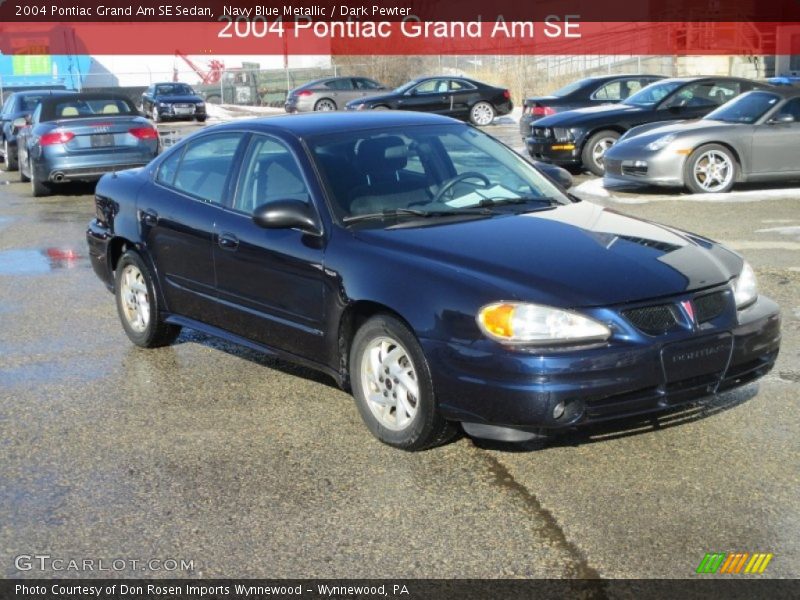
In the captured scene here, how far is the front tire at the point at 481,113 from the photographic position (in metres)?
31.1

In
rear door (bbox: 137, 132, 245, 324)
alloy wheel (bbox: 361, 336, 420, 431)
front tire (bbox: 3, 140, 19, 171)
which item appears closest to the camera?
alloy wheel (bbox: 361, 336, 420, 431)

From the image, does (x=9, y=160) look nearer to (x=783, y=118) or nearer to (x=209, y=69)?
Answer: (x=783, y=118)

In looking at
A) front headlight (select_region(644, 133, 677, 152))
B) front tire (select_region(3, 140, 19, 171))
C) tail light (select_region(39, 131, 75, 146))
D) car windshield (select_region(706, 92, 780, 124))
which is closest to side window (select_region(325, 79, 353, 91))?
front tire (select_region(3, 140, 19, 171))

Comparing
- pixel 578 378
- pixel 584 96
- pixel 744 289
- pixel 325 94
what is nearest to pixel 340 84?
pixel 325 94

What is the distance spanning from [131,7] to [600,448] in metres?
58.1

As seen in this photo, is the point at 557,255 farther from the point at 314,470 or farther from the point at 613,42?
the point at 613,42

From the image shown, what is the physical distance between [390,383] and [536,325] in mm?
847

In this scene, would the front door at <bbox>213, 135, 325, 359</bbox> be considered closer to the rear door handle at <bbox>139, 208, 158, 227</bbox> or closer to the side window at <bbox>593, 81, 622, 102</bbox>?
the rear door handle at <bbox>139, 208, 158, 227</bbox>

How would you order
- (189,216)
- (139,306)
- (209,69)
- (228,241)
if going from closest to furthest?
(228,241)
(189,216)
(139,306)
(209,69)

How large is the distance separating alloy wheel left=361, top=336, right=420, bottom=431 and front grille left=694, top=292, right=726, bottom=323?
1.26 metres

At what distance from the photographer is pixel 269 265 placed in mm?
6074

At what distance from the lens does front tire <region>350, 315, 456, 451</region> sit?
204 inches

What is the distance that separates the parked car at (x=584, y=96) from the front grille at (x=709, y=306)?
1541 centimetres

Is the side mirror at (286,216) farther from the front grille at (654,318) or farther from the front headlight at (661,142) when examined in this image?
the front headlight at (661,142)
